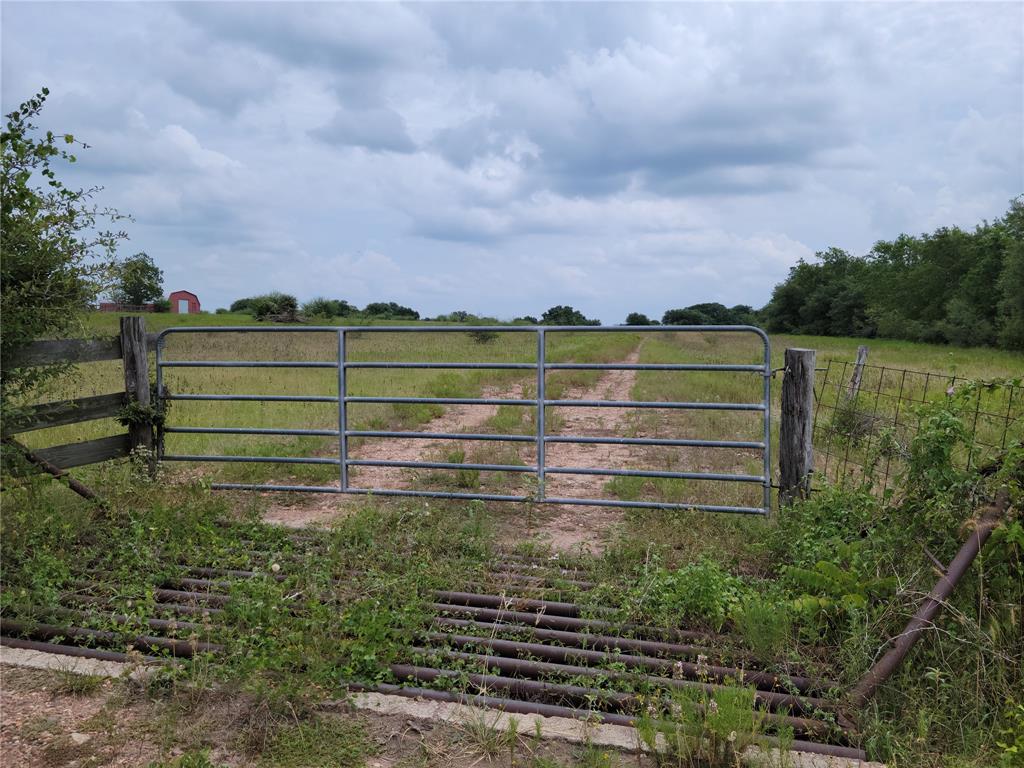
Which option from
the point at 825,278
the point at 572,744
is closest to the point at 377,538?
the point at 572,744

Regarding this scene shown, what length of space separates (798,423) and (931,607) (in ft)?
8.14

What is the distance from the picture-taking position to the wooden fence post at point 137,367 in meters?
7.65

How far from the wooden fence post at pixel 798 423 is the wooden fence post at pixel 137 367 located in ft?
20.2

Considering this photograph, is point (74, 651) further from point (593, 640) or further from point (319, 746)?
point (593, 640)

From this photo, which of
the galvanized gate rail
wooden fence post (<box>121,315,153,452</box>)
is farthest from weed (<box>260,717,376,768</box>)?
wooden fence post (<box>121,315,153,452</box>)

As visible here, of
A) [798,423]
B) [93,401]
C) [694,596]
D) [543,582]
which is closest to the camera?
[694,596]

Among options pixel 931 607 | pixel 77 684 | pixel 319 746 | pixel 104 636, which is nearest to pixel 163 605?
pixel 104 636

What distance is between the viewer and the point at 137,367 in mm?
7680

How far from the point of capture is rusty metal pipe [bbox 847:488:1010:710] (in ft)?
12.7

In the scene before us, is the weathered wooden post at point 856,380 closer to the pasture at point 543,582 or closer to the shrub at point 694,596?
the pasture at point 543,582

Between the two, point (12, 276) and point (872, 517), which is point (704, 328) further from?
point (12, 276)

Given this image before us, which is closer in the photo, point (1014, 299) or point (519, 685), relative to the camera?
point (519, 685)

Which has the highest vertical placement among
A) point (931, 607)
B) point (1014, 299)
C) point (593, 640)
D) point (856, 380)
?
point (1014, 299)

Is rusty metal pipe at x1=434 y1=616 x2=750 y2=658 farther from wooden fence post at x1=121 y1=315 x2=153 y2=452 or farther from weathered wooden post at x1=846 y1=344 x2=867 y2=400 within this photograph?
wooden fence post at x1=121 y1=315 x2=153 y2=452
